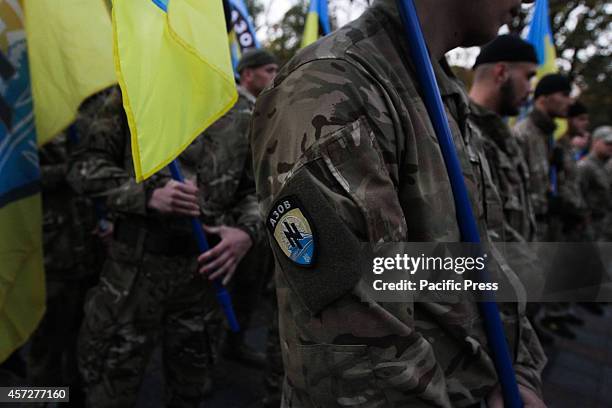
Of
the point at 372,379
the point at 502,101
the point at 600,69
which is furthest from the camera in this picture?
the point at 600,69

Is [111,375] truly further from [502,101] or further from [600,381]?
[600,381]

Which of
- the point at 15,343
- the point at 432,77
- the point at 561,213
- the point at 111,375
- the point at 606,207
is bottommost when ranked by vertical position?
the point at 606,207

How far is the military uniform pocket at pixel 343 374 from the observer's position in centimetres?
86

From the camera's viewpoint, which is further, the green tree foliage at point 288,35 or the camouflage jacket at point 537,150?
the green tree foliage at point 288,35

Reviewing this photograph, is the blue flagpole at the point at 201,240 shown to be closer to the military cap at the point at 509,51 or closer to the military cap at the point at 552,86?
the military cap at the point at 509,51

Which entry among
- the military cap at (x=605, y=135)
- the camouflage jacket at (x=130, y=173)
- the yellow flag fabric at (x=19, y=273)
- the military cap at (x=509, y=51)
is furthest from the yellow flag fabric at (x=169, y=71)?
the military cap at (x=605, y=135)

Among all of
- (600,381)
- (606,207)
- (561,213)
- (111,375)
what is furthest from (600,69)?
(111,375)

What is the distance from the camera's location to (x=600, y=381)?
382 centimetres

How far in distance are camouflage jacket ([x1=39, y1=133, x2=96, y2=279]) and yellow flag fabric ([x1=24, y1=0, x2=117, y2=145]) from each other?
804 millimetres

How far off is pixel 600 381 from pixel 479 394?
3.44 m

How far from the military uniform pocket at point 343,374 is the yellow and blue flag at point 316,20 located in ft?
12.7

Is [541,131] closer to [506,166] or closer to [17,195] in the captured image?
[506,166]

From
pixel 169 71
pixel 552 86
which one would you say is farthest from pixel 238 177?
pixel 552 86

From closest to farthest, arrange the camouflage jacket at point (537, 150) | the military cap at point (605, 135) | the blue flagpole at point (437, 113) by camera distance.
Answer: the blue flagpole at point (437, 113) → the camouflage jacket at point (537, 150) → the military cap at point (605, 135)
